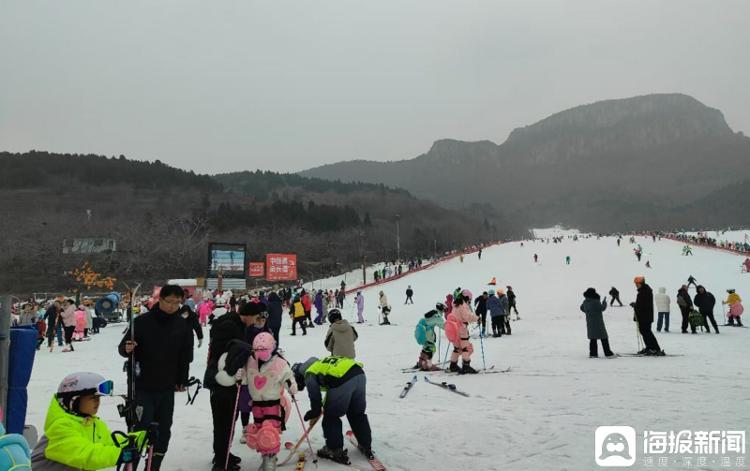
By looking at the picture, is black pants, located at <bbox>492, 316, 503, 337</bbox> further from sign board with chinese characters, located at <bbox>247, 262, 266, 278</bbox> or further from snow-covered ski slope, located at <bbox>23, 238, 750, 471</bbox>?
sign board with chinese characters, located at <bbox>247, 262, 266, 278</bbox>

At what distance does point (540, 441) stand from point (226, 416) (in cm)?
332

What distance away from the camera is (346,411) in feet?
16.3

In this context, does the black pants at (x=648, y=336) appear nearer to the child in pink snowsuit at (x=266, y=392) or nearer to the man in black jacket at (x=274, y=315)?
the man in black jacket at (x=274, y=315)

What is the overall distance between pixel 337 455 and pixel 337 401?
1.76 ft

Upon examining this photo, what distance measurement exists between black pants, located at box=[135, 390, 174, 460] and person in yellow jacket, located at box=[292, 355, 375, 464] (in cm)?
121

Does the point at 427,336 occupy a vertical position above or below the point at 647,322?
below

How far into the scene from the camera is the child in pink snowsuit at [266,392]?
4445mm

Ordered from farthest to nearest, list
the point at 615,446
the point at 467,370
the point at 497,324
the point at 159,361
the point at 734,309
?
the point at 497,324, the point at 734,309, the point at 467,370, the point at 615,446, the point at 159,361

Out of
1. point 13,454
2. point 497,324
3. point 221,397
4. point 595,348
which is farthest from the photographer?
point 497,324

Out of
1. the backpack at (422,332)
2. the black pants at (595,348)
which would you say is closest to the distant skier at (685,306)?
the black pants at (595,348)

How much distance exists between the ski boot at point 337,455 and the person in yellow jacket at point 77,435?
2097 mm

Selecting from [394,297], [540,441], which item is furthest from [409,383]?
[394,297]

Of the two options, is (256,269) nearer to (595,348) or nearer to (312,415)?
(595,348)

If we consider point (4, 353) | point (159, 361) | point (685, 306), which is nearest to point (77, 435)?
point (4, 353)
